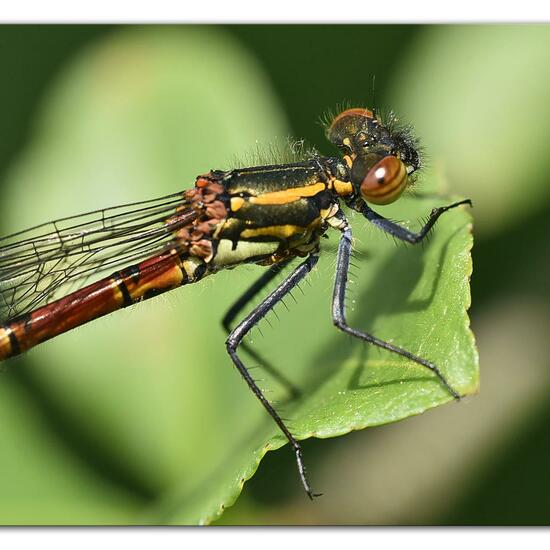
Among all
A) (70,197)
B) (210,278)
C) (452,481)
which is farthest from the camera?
(70,197)

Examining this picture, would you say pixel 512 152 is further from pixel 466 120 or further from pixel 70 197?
pixel 70 197

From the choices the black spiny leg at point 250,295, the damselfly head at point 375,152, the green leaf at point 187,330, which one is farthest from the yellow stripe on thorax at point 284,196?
the black spiny leg at point 250,295

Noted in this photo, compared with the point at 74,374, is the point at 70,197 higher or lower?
higher

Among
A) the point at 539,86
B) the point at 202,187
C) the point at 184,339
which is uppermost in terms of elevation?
the point at 202,187

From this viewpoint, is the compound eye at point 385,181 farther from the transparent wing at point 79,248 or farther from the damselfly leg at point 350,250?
the transparent wing at point 79,248

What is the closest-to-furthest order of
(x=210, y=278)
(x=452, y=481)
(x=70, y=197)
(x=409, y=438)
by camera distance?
(x=452, y=481)
(x=409, y=438)
(x=210, y=278)
(x=70, y=197)

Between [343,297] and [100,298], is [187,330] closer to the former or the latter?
[100,298]

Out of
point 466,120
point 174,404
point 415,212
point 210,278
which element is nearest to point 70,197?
point 210,278
